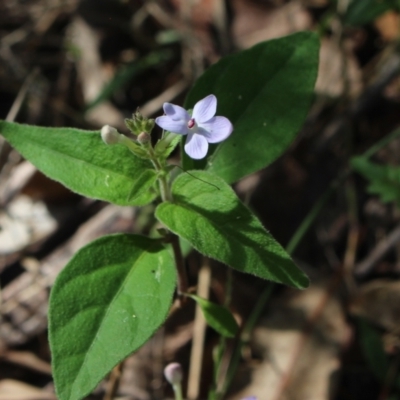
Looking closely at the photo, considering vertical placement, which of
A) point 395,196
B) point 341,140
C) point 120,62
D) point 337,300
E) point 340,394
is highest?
point 120,62

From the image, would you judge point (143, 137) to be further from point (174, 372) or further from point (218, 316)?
point (174, 372)

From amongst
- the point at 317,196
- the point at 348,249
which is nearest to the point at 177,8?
the point at 317,196

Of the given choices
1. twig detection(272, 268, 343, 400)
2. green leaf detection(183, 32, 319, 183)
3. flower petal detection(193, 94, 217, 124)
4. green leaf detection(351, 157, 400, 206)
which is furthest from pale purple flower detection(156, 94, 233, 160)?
twig detection(272, 268, 343, 400)

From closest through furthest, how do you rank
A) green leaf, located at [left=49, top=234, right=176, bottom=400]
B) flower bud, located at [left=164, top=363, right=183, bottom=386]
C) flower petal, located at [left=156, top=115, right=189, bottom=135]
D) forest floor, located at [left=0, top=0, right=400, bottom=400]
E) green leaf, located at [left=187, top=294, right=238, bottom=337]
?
1. flower petal, located at [left=156, top=115, right=189, bottom=135]
2. green leaf, located at [left=49, top=234, right=176, bottom=400]
3. green leaf, located at [left=187, top=294, right=238, bottom=337]
4. flower bud, located at [left=164, top=363, right=183, bottom=386]
5. forest floor, located at [left=0, top=0, right=400, bottom=400]

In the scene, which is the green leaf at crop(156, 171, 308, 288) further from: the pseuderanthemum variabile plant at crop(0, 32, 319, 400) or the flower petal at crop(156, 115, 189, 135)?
the flower petal at crop(156, 115, 189, 135)

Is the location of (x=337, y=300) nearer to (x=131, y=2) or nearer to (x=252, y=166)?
(x=252, y=166)

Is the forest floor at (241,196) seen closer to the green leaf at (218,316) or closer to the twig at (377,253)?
the twig at (377,253)

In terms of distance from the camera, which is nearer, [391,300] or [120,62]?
[391,300]
